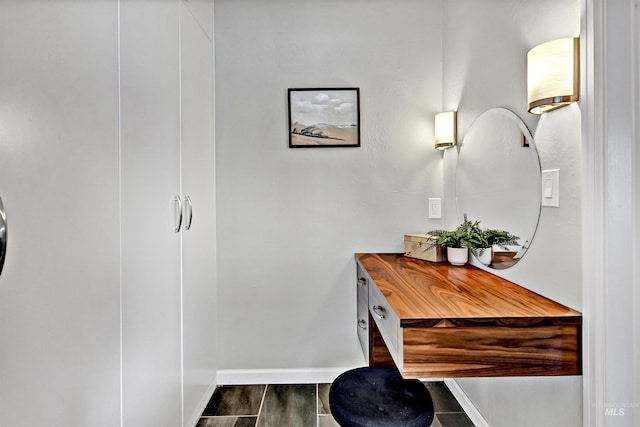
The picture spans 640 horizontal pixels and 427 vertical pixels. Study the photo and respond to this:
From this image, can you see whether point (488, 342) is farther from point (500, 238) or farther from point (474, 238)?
point (474, 238)

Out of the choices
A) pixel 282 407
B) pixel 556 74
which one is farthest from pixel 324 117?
pixel 282 407

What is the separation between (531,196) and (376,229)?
1.03 m

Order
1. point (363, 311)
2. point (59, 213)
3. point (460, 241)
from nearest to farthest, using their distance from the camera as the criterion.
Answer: point (59, 213), point (460, 241), point (363, 311)

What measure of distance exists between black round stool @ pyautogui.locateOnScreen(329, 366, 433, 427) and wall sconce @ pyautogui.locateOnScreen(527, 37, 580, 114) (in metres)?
1.11

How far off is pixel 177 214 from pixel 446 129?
1559 mm

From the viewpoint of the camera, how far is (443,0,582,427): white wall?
1.16 metres

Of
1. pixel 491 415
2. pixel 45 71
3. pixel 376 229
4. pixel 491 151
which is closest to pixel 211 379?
pixel 376 229

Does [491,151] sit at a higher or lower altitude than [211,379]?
higher

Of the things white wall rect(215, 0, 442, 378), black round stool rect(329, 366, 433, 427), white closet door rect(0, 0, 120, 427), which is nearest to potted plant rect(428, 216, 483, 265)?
white wall rect(215, 0, 442, 378)

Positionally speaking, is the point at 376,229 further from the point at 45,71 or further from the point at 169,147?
the point at 45,71

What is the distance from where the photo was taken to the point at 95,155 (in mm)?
1053

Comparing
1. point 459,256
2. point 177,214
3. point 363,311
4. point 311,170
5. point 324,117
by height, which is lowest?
point 363,311

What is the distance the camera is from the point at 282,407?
2.03 m

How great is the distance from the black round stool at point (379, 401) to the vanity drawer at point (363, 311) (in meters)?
0.41
